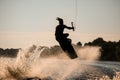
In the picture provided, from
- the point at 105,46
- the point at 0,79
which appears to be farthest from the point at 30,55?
the point at 105,46

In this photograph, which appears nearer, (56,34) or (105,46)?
(56,34)

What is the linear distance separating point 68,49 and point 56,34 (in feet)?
3.90

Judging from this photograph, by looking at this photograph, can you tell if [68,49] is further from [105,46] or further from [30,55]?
[105,46]

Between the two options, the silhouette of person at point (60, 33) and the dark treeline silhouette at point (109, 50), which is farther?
the dark treeline silhouette at point (109, 50)

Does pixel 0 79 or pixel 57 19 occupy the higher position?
pixel 57 19

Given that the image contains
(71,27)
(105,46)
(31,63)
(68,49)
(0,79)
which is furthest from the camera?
(105,46)

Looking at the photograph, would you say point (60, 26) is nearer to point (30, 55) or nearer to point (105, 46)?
point (30, 55)

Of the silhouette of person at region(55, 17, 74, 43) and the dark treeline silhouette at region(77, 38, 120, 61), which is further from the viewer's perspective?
the dark treeline silhouette at region(77, 38, 120, 61)

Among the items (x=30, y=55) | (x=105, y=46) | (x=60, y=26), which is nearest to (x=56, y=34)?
(x=60, y=26)

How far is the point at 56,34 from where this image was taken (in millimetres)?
23422

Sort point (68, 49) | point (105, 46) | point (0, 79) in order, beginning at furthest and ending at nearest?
point (105, 46), point (0, 79), point (68, 49)

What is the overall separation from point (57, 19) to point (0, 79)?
Answer: 10.5 meters

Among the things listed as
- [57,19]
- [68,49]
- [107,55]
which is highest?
[57,19]

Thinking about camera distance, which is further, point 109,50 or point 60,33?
point 109,50
